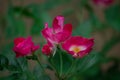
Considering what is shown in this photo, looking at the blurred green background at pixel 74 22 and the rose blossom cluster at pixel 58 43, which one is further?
the blurred green background at pixel 74 22

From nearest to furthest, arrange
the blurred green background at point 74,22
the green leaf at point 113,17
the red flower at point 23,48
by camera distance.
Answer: the red flower at point 23,48 → the blurred green background at point 74,22 → the green leaf at point 113,17

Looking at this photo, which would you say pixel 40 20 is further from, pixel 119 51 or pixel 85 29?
pixel 119 51

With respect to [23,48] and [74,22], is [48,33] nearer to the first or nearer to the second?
[23,48]

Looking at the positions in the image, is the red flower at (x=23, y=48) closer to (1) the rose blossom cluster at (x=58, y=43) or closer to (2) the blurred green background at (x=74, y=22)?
(1) the rose blossom cluster at (x=58, y=43)

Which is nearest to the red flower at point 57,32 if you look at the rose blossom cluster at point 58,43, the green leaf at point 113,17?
the rose blossom cluster at point 58,43

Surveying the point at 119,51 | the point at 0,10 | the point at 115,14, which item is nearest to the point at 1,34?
the point at 0,10

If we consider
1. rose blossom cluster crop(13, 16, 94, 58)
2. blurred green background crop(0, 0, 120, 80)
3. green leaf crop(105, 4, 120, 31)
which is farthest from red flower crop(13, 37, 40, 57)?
green leaf crop(105, 4, 120, 31)

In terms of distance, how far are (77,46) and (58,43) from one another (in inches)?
1.6

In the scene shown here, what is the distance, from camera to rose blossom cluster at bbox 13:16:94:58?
0.75 m

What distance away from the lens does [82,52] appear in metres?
0.76

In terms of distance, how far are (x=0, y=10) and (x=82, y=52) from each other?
118 centimetres

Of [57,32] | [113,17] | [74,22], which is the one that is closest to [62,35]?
[57,32]

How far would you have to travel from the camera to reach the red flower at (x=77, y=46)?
2.50 ft

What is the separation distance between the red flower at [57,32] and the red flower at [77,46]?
0.01 metres
